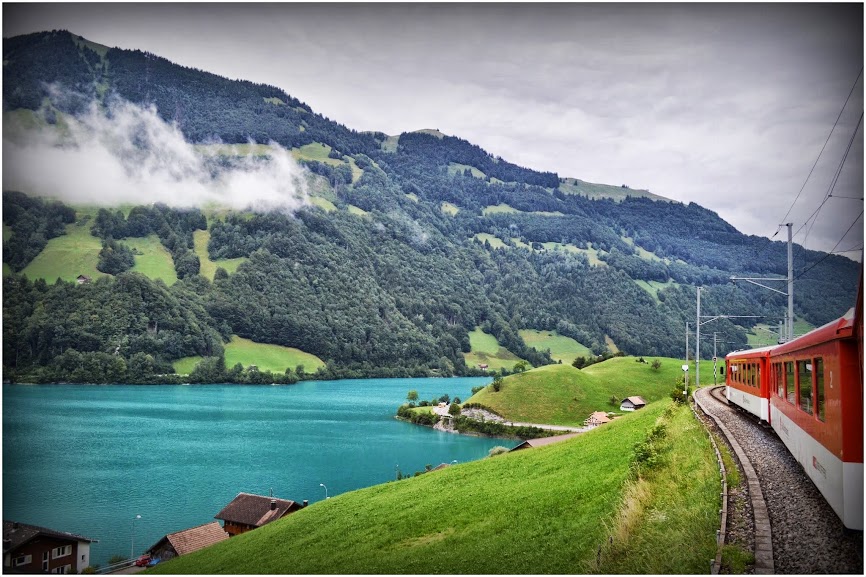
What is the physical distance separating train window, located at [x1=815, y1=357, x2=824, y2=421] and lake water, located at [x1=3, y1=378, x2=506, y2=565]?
1255 inches

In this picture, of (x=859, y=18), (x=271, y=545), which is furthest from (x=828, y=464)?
(x=271, y=545)

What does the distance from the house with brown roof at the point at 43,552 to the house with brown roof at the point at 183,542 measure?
3131mm

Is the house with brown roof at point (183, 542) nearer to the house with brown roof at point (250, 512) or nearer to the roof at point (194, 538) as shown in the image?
the roof at point (194, 538)

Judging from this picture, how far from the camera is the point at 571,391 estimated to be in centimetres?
8050

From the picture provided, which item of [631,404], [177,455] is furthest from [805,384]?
[631,404]

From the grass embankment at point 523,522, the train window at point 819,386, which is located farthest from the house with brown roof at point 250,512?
the train window at point 819,386

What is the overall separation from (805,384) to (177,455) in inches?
2129

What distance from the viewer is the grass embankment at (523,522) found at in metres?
10.1

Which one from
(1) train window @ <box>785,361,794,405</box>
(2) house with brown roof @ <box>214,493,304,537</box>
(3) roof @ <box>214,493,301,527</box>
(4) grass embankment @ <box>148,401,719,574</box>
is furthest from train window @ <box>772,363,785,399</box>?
(3) roof @ <box>214,493,301,527</box>

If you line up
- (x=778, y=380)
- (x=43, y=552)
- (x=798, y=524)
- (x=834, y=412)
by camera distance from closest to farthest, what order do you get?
1. (x=834, y=412)
2. (x=798, y=524)
3. (x=778, y=380)
4. (x=43, y=552)

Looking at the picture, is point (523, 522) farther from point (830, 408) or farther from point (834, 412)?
point (834, 412)

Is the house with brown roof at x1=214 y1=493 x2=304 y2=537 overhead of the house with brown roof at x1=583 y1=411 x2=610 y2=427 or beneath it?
beneath

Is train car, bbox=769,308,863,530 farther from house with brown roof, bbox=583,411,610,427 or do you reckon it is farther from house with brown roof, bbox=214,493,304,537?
house with brown roof, bbox=583,411,610,427

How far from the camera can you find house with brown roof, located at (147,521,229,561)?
29.6 meters
